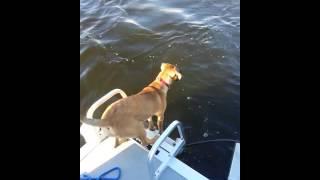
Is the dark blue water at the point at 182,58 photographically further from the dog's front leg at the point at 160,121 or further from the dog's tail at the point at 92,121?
the dog's tail at the point at 92,121

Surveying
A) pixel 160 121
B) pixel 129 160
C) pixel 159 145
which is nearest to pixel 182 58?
pixel 160 121

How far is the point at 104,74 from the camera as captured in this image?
6.16 meters

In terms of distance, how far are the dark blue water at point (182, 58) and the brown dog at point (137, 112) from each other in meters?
0.68

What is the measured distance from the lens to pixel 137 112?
13.6 ft

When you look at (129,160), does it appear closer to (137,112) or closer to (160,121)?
(137,112)

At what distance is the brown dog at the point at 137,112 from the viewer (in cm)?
382

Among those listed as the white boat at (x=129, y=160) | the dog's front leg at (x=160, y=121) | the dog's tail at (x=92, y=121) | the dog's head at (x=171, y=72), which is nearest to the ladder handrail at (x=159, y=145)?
the white boat at (x=129, y=160)

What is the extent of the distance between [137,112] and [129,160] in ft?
2.19

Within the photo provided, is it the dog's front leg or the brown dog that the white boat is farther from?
the dog's front leg
